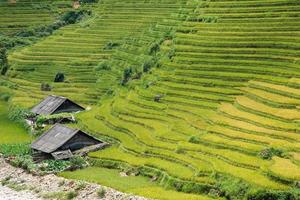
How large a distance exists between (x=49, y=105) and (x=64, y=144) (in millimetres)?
11509

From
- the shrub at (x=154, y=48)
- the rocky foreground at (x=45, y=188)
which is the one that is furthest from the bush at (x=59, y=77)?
the rocky foreground at (x=45, y=188)

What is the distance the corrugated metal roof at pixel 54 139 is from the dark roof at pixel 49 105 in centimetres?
811

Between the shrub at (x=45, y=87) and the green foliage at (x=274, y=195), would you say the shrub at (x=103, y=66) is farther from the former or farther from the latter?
the green foliage at (x=274, y=195)

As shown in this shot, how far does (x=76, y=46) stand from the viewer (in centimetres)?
6569

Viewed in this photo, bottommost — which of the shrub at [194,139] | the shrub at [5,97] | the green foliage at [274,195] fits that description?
the shrub at [5,97]

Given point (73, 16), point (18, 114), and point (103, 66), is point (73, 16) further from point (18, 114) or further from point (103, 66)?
point (18, 114)

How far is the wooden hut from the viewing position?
38.7 meters

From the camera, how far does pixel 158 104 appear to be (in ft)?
145

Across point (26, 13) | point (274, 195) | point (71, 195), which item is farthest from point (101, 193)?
point (26, 13)

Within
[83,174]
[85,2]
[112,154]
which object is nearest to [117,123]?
[112,154]

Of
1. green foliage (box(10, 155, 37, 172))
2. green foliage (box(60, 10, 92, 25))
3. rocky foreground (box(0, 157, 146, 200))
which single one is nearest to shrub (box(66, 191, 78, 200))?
rocky foreground (box(0, 157, 146, 200))

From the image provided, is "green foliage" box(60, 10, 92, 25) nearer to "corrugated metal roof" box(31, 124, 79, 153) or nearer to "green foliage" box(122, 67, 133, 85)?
Result: "green foliage" box(122, 67, 133, 85)

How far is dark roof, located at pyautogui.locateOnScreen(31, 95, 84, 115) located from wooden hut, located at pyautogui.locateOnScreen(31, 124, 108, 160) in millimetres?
8593

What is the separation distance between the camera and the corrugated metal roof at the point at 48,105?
49.2 meters
